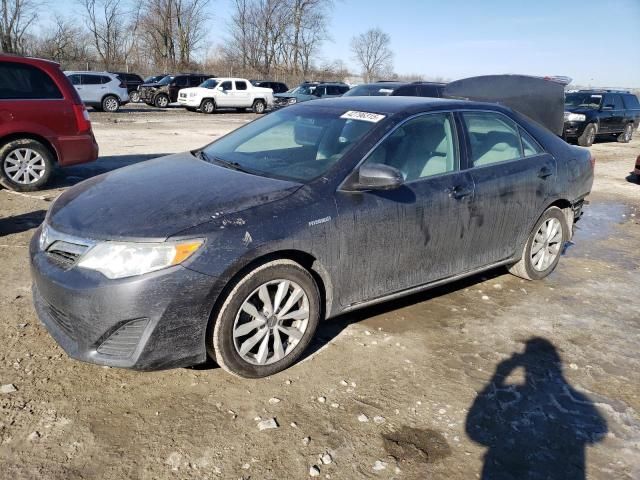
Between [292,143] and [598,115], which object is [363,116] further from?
[598,115]

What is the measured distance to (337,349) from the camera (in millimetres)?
3633

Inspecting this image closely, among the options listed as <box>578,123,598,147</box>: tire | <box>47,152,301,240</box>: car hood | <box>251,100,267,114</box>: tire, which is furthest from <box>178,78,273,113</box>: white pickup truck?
<box>47,152,301,240</box>: car hood

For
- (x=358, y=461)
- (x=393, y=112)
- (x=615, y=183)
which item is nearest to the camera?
(x=358, y=461)

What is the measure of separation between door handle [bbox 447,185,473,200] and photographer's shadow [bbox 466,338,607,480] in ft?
3.98

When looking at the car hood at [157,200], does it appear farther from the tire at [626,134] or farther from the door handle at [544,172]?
the tire at [626,134]

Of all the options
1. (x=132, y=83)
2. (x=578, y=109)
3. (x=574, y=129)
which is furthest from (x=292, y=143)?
(x=132, y=83)

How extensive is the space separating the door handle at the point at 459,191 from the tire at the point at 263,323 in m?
1.32

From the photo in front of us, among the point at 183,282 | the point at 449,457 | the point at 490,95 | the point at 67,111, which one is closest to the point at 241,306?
the point at 183,282

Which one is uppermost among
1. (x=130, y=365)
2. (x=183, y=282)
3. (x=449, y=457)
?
(x=183, y=282)

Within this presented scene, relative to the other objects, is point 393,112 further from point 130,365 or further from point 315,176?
point 130,365

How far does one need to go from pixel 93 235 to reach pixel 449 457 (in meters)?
2.16

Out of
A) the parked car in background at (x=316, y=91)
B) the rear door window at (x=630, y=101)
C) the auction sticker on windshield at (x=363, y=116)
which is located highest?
the parked car in background at (x=316, y=91)

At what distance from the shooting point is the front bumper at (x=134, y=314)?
2744mm

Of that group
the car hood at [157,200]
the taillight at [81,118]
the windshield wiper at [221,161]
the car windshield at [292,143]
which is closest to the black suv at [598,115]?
the taillight at [81,118]
